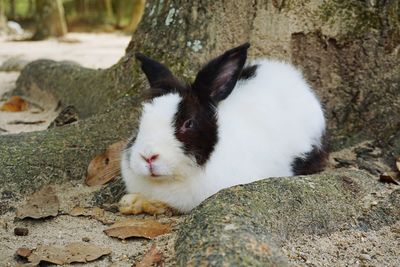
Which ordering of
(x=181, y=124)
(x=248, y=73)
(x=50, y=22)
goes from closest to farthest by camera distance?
(x=181, y=124)
(x=248, y=73)
(x=50, y=22)

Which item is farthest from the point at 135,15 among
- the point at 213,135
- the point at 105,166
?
the point at 213,135

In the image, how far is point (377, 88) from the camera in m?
4.07

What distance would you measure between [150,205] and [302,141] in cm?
96

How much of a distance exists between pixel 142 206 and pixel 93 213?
0.27m

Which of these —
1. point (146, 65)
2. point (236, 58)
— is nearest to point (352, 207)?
point (236, 58)

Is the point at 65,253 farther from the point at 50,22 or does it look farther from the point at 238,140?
the point at 50,22

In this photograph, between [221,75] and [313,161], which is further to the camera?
[313,161]

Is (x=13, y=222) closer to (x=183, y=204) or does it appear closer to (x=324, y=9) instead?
(x=183, y=204)

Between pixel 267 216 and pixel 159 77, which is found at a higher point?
pixel 159 77

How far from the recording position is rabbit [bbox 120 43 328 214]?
3035mm

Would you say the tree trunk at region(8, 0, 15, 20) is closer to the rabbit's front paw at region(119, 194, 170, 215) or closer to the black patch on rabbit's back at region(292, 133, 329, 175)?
the black patch on rabbit's back at region(292, 133, 329, 175)

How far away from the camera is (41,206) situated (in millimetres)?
3295

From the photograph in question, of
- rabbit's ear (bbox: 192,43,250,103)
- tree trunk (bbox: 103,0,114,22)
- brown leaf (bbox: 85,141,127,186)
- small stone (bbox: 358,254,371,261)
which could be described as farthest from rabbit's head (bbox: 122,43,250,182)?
tree trunk (bbox: 103,0,114,22)

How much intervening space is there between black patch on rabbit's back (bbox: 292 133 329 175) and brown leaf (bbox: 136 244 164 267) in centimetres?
125
